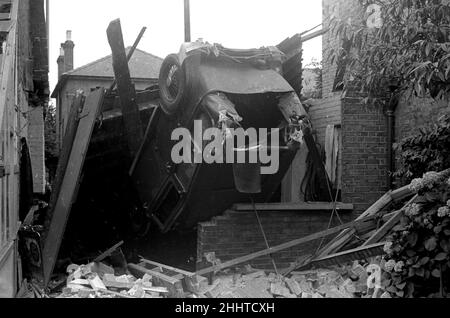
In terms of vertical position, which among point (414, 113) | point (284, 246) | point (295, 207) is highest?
point (414, 113)

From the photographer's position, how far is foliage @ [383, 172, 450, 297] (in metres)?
4.09

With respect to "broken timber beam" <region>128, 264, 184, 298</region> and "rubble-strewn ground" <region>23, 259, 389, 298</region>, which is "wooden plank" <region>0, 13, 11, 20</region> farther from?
"broken timber beam" <region>128, 264, 184, 298</region>

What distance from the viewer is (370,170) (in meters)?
6.56

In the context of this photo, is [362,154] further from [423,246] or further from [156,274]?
[156,274]

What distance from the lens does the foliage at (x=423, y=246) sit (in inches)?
161

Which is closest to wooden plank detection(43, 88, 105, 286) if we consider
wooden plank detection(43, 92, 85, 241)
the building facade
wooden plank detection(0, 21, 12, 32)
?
wooden plank detection(43, 92, 85, 241)

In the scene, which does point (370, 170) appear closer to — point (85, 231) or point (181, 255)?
point (181, 255)

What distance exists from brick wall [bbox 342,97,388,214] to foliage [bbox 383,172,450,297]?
6.54 ft

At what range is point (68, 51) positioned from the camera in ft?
80.9

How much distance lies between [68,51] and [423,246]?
2323 centimetres

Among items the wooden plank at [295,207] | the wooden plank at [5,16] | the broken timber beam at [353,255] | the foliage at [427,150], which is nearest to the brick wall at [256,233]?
the wooden plank at [295,207]

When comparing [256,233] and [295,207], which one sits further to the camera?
[295,207]

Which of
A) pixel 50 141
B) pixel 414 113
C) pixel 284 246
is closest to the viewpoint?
pixel 284 246

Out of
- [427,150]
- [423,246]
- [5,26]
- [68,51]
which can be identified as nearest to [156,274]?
[423,246]
